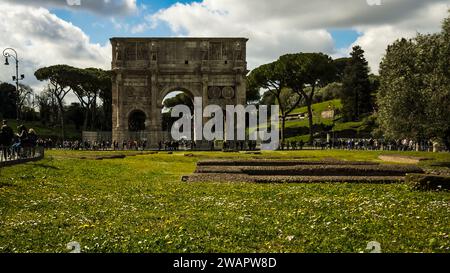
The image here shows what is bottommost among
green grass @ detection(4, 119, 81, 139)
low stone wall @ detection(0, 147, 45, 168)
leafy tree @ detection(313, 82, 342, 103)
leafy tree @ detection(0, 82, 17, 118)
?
low stone wall @ detection(0, 147, 45, 168)

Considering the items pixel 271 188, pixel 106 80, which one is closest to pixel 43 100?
pixel 106 80

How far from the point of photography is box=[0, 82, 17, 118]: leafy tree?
316 feet

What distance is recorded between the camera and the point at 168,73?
5938 centimetres

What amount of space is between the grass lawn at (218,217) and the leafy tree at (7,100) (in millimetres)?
86581

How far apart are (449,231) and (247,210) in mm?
4100

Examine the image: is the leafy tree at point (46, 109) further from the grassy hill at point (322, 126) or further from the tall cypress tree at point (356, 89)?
the tall cypress tree at point (356, 89)

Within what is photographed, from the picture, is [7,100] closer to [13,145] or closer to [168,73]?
[168,73]

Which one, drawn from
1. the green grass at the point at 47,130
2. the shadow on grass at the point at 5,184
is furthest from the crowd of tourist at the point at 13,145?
the green grass at the point at 47,130

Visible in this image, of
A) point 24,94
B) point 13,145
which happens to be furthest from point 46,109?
point 13,145

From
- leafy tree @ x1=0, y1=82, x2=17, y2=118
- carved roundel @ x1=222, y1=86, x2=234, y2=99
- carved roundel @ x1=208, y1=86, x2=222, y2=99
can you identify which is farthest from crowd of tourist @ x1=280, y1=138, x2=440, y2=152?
leafy tree @ x1=0, y1=82, x2=17, y2=118

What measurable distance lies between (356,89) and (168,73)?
37382 millimetres

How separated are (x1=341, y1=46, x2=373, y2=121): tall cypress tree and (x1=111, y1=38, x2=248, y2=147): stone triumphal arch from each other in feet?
102

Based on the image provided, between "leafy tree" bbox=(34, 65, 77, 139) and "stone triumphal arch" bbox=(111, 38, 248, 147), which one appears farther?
"leafy tree" bbox=(34, 65, 77, 139)

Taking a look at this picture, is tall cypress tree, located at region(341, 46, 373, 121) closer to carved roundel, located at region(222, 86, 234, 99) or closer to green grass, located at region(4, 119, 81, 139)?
carved roundel, located at region(222, 86, 234, 99)
